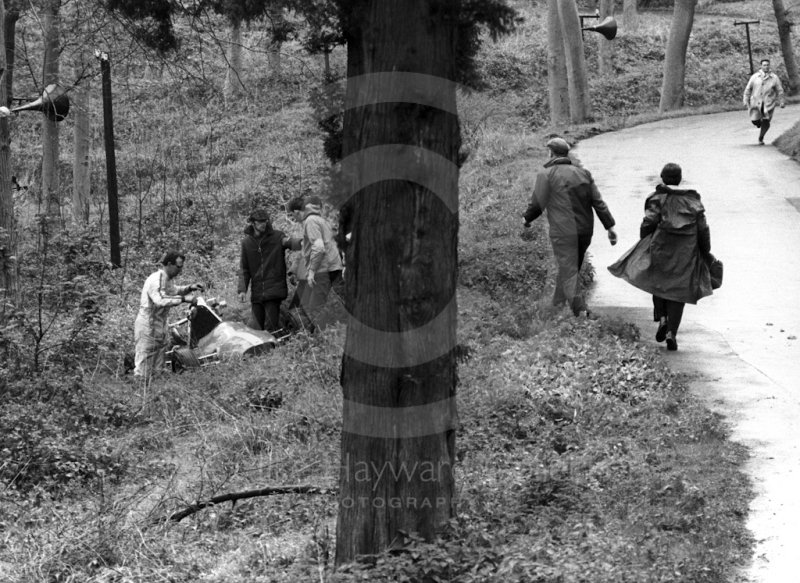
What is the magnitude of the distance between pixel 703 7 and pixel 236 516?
51.3 metres

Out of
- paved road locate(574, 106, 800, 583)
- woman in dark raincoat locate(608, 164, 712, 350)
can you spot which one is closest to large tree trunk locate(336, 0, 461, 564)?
paved road locate(574, 106, 800, 583)

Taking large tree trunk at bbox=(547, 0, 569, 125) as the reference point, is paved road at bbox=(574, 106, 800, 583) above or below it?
below

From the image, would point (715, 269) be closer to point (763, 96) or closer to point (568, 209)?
point (568, 209)

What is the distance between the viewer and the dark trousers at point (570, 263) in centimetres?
1133

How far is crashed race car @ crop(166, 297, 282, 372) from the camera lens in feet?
40.8

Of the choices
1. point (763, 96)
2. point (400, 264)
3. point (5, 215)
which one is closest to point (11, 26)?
point (5, 215)

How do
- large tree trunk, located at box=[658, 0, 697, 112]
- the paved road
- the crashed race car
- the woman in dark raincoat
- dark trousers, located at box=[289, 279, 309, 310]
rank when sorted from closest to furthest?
the paved road < the woman in dark raincoat < the crashed race car < dark trousers, located at box=[289, 279, 309, 310] < large tree trunk, located at box=[658, 0, 697, 112]

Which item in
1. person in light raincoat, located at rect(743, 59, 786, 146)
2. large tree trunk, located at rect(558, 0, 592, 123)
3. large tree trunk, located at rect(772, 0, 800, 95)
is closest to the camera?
person in light raincoat, located at rect(743, 59, 786, 146)

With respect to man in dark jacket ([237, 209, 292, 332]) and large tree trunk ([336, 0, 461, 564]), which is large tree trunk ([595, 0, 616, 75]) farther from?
large tree trunk ([336, 0, 461, 564])

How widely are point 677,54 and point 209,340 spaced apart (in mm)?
22281

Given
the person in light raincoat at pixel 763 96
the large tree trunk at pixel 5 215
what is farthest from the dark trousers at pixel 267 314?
the person in light raincoat at pixel 763 96

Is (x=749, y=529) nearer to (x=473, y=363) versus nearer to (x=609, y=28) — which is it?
(x=473, y=363)

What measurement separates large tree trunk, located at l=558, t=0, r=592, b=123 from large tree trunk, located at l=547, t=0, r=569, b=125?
0.16 m

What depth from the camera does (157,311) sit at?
1241cm
